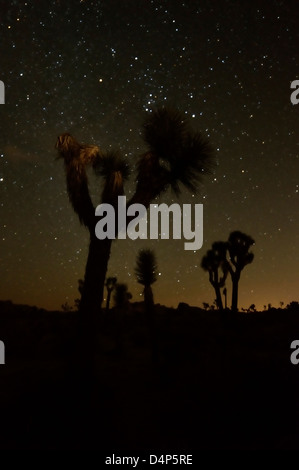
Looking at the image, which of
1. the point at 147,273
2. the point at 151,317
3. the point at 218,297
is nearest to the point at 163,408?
the point at 151,317

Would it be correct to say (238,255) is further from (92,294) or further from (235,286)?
(92,294)

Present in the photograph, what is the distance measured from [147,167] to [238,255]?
38.8ft

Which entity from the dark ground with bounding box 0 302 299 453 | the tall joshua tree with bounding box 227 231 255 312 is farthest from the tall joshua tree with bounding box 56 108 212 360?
the tall joshua tree with bounding box 227 231 255 312

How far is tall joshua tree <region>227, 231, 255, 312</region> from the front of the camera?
67.3 feet

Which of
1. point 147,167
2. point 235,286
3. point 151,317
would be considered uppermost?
point 147,167

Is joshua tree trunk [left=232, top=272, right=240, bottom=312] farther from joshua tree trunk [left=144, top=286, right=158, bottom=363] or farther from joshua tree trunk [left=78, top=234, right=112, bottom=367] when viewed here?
joshua tree trunk [left=78, top=234, right=112, bottom=367]

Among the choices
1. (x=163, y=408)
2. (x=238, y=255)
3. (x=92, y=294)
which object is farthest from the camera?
(x=238, y=255)

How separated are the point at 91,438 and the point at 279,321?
73.7 ft

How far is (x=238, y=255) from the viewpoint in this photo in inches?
809

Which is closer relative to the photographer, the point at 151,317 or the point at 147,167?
the point at 147,167

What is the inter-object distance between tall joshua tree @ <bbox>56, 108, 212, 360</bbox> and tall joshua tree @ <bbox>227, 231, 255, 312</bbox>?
11.0 metres

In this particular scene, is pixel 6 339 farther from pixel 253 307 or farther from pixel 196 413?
pixel 253 307

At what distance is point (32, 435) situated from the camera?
6.78 metres
